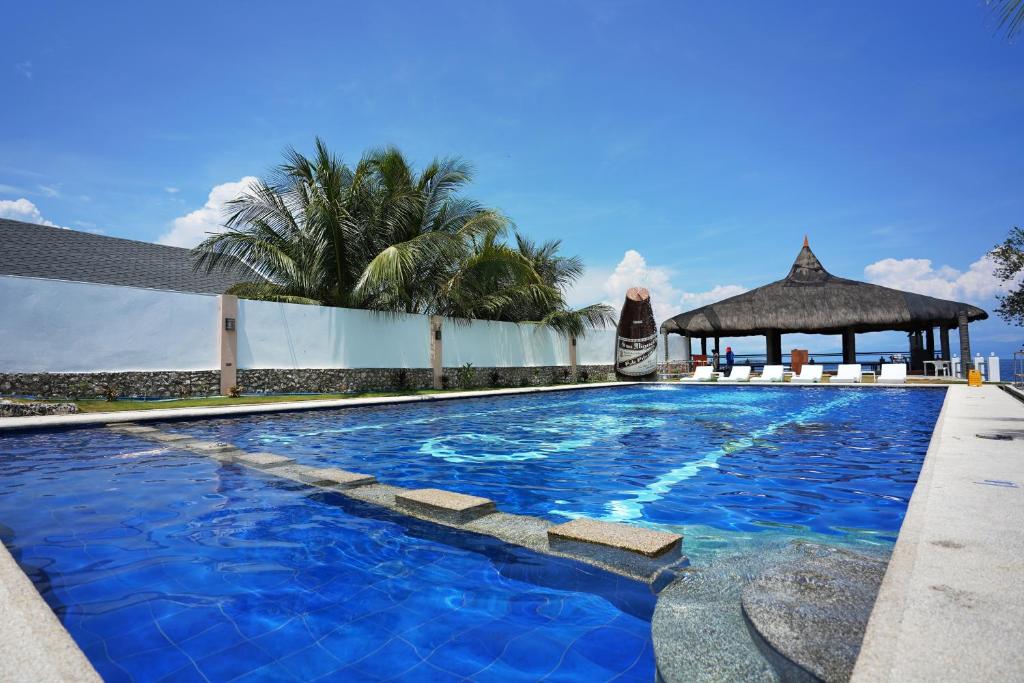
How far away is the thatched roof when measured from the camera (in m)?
21.4

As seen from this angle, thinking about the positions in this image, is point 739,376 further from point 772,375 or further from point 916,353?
point 916,353

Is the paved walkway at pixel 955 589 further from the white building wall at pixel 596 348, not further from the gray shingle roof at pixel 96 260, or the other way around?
the white building wall at pixel 596 348

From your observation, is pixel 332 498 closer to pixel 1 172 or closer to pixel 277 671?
pixel 277 671

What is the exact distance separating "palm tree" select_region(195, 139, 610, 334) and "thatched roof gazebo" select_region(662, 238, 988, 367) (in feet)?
36.5

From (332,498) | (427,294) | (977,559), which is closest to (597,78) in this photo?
(427,294)

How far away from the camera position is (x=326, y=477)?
15.6ft

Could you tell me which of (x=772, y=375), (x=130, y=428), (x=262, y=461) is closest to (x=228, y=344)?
(x=130, y=428)

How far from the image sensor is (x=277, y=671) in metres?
2.04

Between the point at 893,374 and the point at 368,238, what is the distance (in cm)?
1766

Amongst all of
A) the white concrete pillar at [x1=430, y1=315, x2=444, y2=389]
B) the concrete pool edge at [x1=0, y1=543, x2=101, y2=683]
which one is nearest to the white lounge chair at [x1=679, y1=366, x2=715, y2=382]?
the white concrete pillar at [x1=430, y1=315, x2=444, y2=389]

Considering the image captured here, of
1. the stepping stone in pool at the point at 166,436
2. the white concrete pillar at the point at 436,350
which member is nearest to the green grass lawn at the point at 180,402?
the stepping stone in pool at the point at 166,436

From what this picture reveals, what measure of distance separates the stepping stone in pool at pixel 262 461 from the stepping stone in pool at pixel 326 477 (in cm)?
21

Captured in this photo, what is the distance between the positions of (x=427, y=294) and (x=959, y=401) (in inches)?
531

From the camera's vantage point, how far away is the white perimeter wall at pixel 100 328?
10062mm
